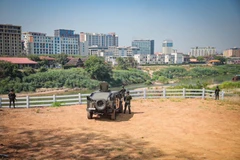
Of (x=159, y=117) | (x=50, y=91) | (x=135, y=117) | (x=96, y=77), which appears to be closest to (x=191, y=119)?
(x=159, y=117)

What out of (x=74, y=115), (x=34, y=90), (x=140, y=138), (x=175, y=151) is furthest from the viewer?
(x=34, y=90)

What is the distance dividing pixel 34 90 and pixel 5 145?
46695mm

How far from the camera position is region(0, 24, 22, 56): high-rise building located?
98125 millimetres

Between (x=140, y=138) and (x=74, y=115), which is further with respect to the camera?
(x=74, y=115)

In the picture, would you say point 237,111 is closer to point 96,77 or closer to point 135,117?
point 135,117

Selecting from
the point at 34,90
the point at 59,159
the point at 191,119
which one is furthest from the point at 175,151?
the point at 34,90

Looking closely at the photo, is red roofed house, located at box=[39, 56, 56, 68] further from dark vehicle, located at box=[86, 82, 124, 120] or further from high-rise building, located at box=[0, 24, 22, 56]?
dark vehicle, located at box=[86, 82, 124, 120]

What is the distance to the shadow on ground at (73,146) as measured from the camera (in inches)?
311

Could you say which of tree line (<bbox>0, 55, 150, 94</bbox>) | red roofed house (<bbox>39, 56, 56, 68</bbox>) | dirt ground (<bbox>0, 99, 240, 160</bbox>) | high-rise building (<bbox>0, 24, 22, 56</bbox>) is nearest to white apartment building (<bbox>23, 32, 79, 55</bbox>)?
high-rise building (<bbox>0, 24, 22, 56</bbox>)

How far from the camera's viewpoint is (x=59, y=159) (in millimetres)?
7488

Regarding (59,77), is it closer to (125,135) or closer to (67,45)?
(125,135)

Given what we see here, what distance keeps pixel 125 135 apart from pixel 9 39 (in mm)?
103974

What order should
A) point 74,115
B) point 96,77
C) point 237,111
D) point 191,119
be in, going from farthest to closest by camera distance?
point 96,77 < point 237,111 < point 74,115 < point 191,119

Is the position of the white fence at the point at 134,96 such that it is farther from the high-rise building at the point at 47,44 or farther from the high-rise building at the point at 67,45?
the high-rise building at the point at 67,45
